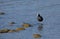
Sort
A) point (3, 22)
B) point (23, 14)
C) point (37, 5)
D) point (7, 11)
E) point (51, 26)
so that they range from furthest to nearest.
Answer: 1. point (37, 5)
2. point (7, 11)
3. point (23, 14)
4. point (3, 22)
5. point (51, 26)

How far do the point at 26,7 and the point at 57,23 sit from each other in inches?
267

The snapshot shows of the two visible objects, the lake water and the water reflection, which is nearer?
the lake water

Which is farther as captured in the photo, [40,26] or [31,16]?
[31,16]

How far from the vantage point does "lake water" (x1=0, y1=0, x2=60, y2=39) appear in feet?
48.8

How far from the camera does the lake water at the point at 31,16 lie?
586 inches

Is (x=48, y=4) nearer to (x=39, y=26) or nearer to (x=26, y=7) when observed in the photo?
(x=26, y=7)

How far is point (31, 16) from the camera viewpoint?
19.3 metres

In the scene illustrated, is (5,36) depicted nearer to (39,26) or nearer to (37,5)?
(39,26)

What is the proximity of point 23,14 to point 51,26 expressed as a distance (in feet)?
15.1

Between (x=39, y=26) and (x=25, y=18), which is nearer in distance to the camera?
(x=39, y=26)

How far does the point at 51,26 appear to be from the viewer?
16.1m

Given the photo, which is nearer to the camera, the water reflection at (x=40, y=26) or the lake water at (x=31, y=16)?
the lake water at (x=31, y=16)

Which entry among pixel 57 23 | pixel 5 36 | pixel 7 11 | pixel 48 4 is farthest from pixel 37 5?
pixel 5 36

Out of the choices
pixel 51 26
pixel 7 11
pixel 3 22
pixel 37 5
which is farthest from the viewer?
pixel 37 5
